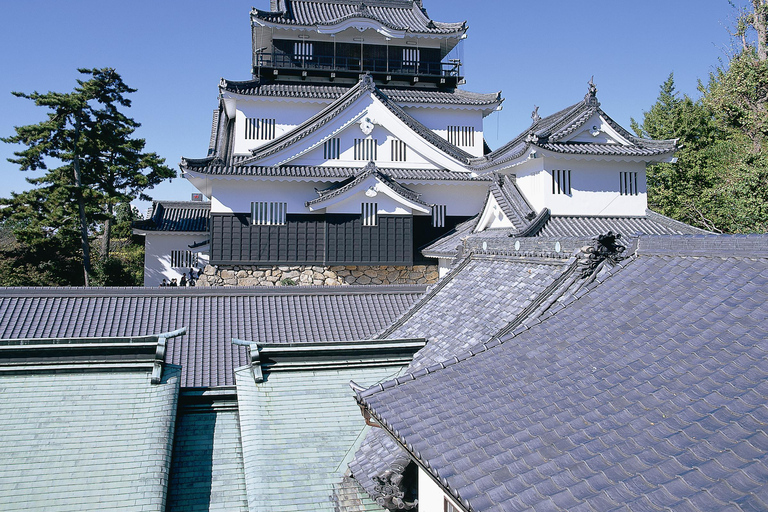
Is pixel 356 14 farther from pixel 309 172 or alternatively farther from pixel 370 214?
pixel 370 214

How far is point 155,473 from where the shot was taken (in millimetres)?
5492

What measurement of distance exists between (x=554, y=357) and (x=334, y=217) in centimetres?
1532

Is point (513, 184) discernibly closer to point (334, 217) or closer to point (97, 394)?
point (334, 217)

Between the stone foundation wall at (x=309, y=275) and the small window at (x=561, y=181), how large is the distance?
18.8 ft

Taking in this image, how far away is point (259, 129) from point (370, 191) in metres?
6.04

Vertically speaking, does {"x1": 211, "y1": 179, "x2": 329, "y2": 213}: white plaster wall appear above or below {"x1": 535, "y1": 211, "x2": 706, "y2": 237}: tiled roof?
above

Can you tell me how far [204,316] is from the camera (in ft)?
40.8

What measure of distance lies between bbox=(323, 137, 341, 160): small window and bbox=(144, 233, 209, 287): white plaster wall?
9.26m

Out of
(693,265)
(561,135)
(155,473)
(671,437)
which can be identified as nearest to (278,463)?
(155,473)

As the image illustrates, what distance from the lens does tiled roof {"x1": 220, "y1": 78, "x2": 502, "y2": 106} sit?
2142 centimetres

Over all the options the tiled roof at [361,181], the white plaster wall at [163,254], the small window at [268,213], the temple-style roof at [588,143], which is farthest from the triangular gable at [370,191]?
the white plaster wall at [163,254]

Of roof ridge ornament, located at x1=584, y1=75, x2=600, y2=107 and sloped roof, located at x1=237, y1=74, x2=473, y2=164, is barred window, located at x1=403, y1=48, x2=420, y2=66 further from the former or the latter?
roof ridge ornament, located at x1=584, y1=75, x2=600, y2=107

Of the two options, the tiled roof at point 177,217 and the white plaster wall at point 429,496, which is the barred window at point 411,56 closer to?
the tiled roof at point 177,217

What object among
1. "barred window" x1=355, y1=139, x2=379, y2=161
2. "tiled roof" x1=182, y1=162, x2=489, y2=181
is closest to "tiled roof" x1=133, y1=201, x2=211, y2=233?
"tiled roof" x1=182, y1=162, x2=489, y2=181
